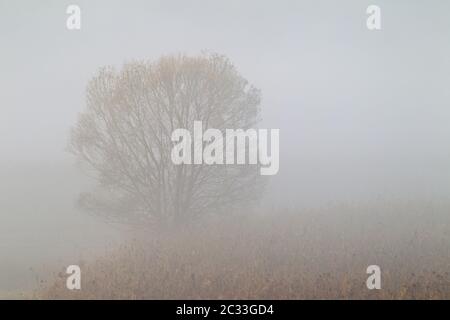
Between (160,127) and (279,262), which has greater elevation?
(160,127)

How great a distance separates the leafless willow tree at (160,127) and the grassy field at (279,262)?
1540 mm

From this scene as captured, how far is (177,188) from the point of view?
18125 millimetres

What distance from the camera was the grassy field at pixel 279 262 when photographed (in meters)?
11.2

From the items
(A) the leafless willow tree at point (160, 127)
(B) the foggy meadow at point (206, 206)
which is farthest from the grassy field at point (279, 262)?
(A) the leafless willow tree at point (160, 127)

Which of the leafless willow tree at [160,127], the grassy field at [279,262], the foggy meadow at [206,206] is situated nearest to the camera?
the grassy field at [279,262]

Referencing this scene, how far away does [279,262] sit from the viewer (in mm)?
13633

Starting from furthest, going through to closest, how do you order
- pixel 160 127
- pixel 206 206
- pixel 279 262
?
pixel 206 206, pixel 160 127, pixel 279 262

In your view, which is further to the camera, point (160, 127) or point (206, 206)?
point (206, 206)

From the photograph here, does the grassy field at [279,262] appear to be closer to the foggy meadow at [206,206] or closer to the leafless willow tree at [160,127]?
the foggy meadow at [206,206]

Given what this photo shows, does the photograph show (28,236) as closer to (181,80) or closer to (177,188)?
(177,188)

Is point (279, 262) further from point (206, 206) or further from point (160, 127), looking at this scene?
point (160, 127)

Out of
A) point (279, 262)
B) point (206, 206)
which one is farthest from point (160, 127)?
point (279, 262)

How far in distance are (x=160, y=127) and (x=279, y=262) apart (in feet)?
24.4

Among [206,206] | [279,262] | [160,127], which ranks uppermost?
[160,127]
